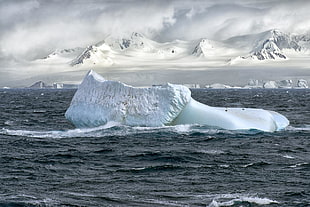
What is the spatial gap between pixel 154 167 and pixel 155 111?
47.7ft

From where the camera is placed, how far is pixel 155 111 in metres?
42.2

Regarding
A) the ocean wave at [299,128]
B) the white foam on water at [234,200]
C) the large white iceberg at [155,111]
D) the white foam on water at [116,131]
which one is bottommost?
the white foam on water at [234,200]

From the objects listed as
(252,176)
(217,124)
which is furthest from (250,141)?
(252,176)

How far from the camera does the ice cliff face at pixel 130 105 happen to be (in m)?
41.9

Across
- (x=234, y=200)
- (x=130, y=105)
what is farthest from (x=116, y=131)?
(x=234, y=200)

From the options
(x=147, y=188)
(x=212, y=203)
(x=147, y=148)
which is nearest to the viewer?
(x=212, y=203)

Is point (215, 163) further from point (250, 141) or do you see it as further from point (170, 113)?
point (170, 113)

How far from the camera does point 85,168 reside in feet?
90.4

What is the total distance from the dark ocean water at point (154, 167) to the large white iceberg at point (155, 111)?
3.19 feet

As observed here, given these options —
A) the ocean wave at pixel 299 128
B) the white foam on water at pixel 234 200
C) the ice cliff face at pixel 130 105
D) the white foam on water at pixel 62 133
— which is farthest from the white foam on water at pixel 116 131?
the white foam on water at pixel 234 200

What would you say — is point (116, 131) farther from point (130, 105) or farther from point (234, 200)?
point (234, 200)

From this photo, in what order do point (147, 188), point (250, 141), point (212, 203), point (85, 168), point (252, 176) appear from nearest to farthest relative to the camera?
point (212, 203)
point (147, 188)
point (252, 176)
point (85, 168)
point (250, 141)

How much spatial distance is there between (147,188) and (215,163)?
264 inches

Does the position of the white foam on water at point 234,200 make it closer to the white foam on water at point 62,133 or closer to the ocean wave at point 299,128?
the white foam on water at point 62,133
